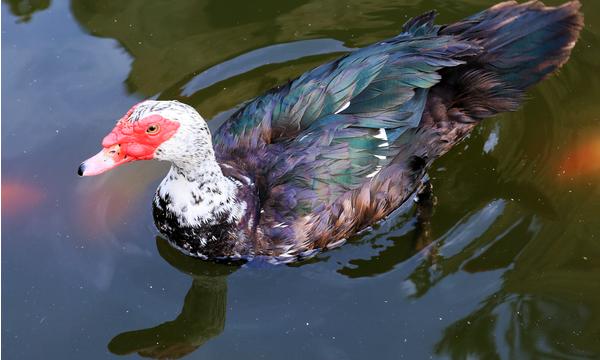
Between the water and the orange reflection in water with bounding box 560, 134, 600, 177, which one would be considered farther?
the orange reflection in water with bounding box 560, 134, 600, 177

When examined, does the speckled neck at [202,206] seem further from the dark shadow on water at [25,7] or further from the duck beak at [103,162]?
the dark shadow on water at [25,7]

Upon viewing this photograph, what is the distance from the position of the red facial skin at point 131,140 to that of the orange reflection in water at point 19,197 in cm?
113

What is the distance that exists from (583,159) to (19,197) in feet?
11.2

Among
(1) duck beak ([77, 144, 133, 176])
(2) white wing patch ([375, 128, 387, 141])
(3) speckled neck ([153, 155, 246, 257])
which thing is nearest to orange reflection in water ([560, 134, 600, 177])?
(2) white wing patch ([375, 128, 387, 141])

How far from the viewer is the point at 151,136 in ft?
14.0

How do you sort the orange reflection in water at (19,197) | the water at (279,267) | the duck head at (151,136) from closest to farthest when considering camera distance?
1. the duck head at (151,136)
2. the water at (279,267)
3. the orange reflection in water at (19,197)

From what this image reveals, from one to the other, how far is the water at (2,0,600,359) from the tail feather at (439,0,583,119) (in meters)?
0.63

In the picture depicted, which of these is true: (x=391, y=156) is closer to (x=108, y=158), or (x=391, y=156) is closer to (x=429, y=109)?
(x=429, y=109)

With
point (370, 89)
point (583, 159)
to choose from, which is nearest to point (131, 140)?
point (370, 89)

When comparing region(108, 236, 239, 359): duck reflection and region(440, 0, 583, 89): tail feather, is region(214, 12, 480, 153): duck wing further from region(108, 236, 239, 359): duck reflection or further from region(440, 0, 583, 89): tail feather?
region(108, 236, 239, 359): duck reflection

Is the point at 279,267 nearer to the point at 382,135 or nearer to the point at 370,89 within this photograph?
the point at 382,135

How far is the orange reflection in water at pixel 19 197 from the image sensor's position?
5.23m

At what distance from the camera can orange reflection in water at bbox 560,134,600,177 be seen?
17.0 ft

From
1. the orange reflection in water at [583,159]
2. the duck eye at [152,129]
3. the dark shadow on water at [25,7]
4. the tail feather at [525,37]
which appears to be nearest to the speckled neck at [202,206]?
the duck eye at [152,129]
